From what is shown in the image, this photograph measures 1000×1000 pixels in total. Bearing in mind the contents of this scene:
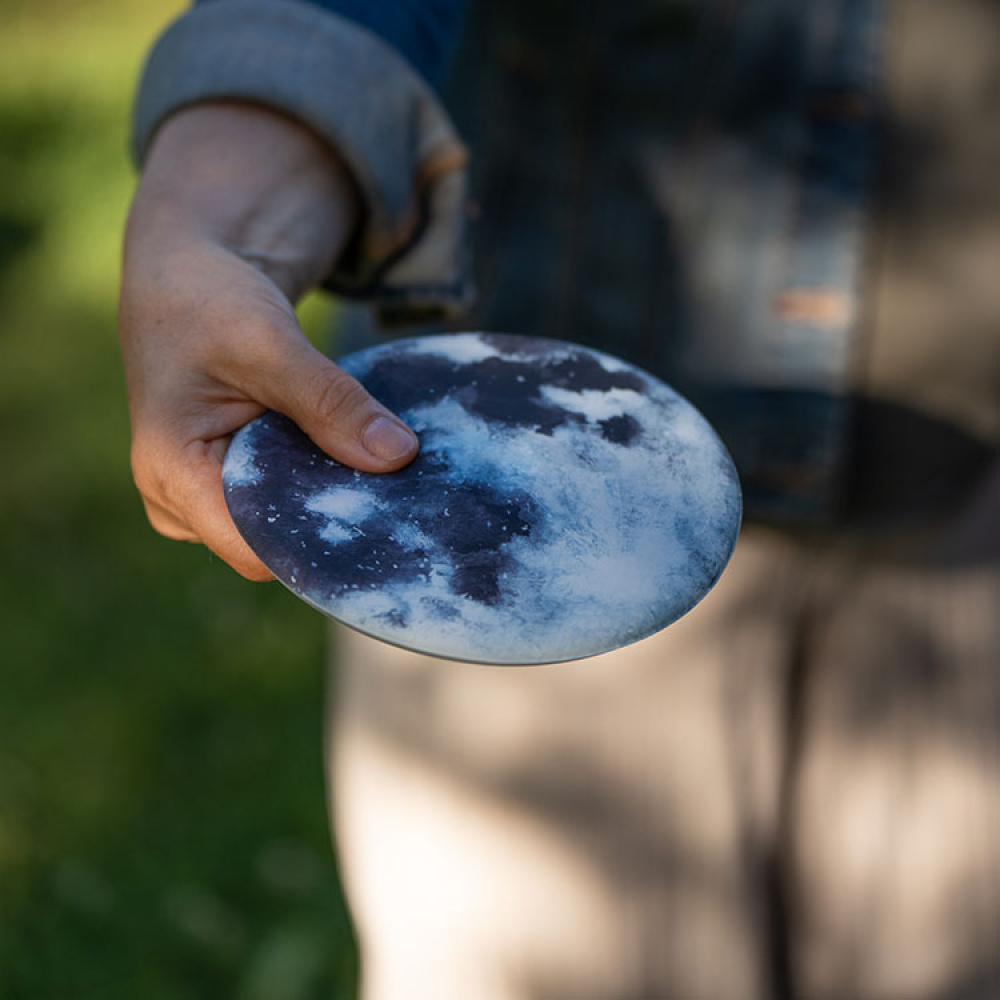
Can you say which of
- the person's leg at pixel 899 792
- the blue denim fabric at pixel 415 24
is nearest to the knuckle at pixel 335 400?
the blue denim fabric at pixel 415 24

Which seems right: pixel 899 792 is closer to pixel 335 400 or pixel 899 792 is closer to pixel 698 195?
pixel 698 195

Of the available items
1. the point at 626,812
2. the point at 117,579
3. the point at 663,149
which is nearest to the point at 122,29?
the point at 117,579

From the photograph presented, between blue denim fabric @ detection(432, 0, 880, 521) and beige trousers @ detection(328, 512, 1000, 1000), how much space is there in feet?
0.63

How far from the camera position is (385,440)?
0.78 meters

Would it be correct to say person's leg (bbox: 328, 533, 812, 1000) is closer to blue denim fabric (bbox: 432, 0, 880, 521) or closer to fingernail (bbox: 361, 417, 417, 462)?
blue denim fabric (bbox: 432, 0, 880, 521)

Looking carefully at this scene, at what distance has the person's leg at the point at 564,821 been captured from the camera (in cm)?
128

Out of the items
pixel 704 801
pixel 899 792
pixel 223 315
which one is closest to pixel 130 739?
pixel 704 801

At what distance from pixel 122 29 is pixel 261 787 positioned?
433cm

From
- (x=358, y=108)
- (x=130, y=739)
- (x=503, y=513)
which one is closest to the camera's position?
(x=503, y=513)

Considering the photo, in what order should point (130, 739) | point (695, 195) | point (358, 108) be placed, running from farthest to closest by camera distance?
point (130, 739)
point (695, 195)
point (358, 108)

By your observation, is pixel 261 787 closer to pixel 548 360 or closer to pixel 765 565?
pixel 765 565

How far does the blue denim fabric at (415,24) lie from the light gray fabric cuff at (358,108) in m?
0.02

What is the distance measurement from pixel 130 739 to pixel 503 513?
5.84 ft

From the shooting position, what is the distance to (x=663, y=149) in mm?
1234
